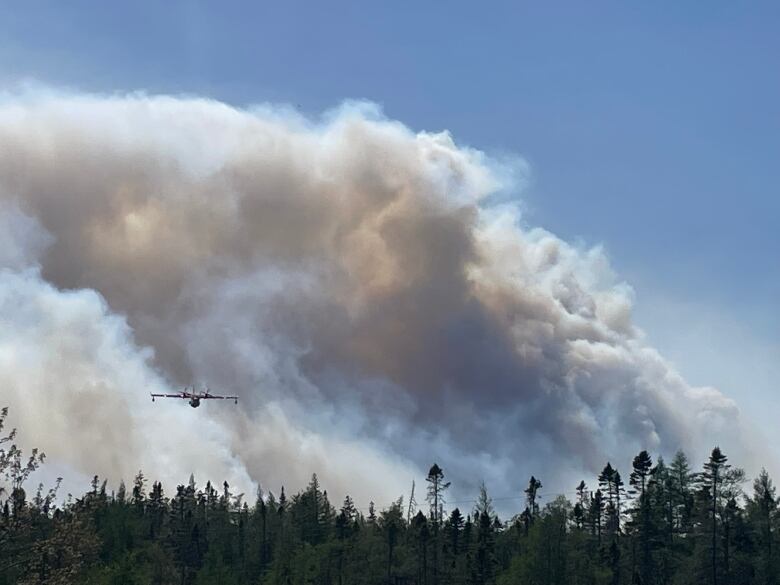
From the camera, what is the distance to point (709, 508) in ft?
440

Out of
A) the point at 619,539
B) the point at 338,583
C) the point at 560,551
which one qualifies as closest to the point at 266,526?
the point at 338,583

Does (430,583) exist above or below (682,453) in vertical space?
below

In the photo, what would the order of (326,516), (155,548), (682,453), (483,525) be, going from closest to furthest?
(155,548), (483,525), (682,453), (326,516)

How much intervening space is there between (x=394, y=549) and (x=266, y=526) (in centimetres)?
3697

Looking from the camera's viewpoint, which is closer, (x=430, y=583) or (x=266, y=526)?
(x=430, y=583)

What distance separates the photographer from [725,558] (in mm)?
130625

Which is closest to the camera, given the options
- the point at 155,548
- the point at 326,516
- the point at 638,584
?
the point at 638,584

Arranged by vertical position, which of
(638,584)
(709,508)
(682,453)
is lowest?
(638,584)

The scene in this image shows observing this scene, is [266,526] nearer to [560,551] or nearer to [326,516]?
[326,516]

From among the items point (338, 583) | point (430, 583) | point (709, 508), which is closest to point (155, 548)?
point (338, 583)

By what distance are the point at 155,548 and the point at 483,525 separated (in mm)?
50826

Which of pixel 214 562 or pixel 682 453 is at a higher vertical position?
pixel 682 453

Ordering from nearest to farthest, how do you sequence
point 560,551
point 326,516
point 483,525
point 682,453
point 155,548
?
point 560,551
point 155,548
point 483,525
point 682,453
point 326,516

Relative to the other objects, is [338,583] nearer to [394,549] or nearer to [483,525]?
[394,549]
